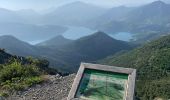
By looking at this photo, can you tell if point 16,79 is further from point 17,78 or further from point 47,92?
point 47,92

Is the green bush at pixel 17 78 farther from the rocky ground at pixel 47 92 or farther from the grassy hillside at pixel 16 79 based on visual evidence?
the rocky ground at pixel 47 92

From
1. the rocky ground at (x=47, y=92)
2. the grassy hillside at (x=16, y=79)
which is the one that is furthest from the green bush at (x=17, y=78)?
the rocky ground at (x=47, y=92)

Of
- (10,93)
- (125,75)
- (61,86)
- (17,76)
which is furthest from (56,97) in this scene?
(125,75)

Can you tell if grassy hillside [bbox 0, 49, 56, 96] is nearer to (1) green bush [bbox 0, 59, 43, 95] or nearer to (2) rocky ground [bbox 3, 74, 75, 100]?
(1) green bush [bbox 0, 59, 43, 95]

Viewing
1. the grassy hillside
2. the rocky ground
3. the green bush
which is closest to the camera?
the rocky ground

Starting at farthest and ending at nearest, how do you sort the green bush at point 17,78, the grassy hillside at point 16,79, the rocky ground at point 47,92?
1. the green bush at point 17,78
2. the grassy hillside at point 16,79
3. the rocky ground at point 47,92

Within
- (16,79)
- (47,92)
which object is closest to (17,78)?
(16,79)

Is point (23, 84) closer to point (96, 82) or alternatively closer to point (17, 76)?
point (17, 76)

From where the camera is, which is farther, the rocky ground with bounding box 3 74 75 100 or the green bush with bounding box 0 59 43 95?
the green bush with bounding box 0 59 43 95

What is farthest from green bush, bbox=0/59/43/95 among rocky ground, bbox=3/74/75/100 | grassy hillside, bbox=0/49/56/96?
rocky ground, bbox=3/74/75/100

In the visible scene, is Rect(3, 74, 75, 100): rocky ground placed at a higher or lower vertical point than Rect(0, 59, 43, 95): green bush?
lower
